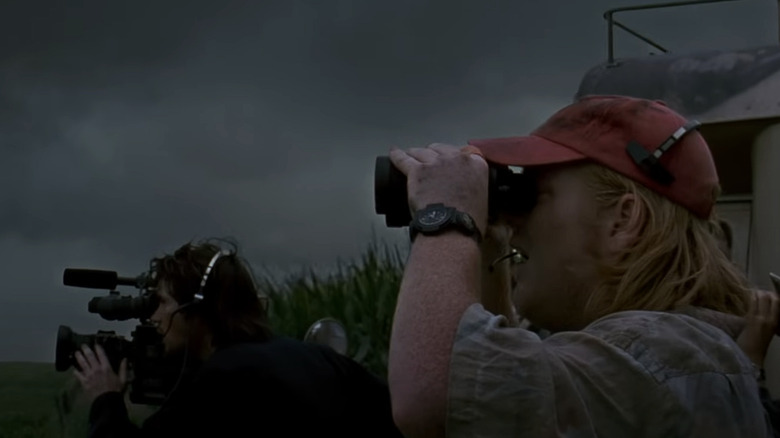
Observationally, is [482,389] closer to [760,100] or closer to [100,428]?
[100,428]

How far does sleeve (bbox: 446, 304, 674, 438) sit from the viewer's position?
1.74m

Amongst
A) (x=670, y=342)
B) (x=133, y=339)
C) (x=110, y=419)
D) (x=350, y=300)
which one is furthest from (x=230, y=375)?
(x=350, y=300)

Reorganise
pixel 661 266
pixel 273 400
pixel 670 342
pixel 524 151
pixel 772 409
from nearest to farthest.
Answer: pixel 670 342
pixel 661 266
pixel 524 151
pixel 772 409
pixel 273 400

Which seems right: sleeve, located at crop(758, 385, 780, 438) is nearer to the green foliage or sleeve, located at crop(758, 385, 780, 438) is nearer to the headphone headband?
the headphone headband

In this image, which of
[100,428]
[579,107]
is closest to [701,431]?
[579,107]

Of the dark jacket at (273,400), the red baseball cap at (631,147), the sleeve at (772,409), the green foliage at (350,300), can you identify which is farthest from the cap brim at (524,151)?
the green foliage at (350,300)

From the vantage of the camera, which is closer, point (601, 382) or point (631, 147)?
point (601, 382)

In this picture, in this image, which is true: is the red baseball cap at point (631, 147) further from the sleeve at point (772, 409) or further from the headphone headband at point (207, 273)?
the headphone headband at point (207, 273)

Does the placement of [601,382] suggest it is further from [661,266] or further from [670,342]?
[661,266]

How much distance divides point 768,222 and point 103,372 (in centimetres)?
274

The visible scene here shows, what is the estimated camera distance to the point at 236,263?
14.2ft

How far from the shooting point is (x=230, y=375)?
12.2 feet

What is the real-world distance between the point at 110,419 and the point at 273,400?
599mm

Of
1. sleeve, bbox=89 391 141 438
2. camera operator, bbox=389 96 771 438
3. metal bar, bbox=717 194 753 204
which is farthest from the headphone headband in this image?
metal bar, bbox=717 194 753 204
